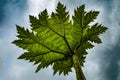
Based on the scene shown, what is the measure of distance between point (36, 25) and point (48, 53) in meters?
0.76

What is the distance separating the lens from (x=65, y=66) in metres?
8.40

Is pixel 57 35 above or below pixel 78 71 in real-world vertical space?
above

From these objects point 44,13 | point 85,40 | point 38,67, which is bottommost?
point 38,67

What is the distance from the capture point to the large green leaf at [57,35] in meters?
7.80

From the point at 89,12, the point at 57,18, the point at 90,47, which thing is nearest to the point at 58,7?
the point at 57,18

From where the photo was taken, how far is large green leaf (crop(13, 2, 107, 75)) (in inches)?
307

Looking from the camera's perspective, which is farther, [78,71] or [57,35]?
[57,35]

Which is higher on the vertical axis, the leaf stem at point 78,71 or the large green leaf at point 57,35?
the large green leaf at point 57,35

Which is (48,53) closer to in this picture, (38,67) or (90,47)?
(38,67)

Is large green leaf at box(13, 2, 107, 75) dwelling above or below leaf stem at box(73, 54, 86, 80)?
above

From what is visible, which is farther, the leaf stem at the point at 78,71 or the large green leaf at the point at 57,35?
the large green leaf at the point at 57,35

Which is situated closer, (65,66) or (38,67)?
(38,67)

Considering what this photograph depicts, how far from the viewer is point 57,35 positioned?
7.98 metres

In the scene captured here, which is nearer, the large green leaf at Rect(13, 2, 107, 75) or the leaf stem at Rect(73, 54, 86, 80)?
the leaf stem at Rect(73, 54, 86, 80)
